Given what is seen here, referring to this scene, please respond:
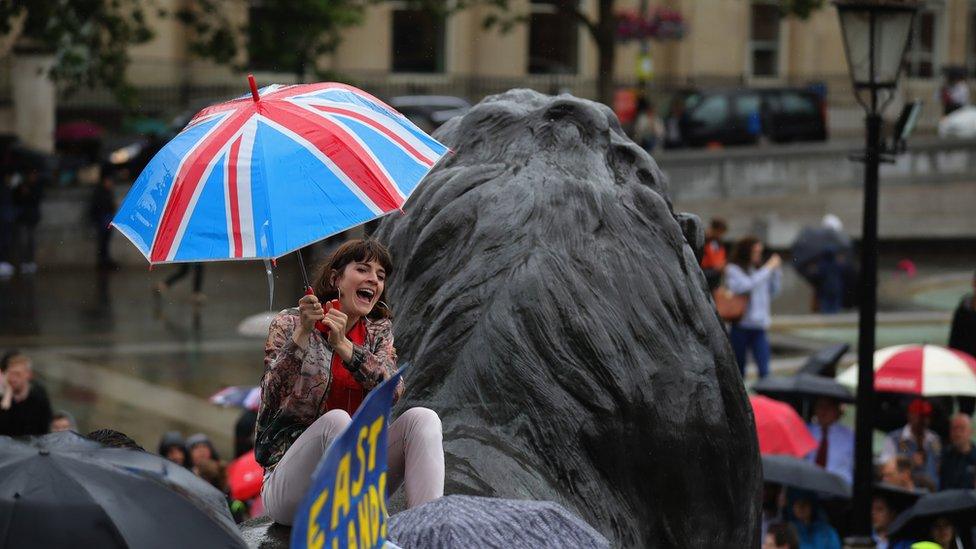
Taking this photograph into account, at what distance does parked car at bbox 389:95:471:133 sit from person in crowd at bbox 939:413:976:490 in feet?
71.5

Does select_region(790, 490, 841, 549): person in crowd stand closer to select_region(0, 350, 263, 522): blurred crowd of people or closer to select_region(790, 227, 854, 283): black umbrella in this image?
select_region(0, 350, 263, 522): blurred crowd of people

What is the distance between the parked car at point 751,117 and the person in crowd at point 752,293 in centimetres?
1773

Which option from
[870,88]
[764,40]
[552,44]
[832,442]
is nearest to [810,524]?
[832,442]

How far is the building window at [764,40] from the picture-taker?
43938 millimetres

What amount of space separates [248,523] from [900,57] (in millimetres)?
7628

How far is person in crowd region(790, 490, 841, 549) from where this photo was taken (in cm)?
882

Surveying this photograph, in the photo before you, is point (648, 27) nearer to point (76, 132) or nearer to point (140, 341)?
point (76, 132)

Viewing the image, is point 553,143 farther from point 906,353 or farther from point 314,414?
point 906,353

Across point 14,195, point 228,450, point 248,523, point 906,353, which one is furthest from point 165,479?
point 14,195

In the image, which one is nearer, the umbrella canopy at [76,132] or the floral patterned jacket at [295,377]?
the floral patterned jacket at [295,377]

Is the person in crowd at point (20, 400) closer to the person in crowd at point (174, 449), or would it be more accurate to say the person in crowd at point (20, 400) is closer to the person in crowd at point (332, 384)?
the person in crowd at point (174, 449)

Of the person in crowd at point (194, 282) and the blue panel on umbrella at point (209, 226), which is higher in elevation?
the blue panel on umbrella at point (209, 226)

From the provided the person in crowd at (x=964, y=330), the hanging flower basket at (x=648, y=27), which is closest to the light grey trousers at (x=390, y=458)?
the person in crowd at (x=964, y=330)

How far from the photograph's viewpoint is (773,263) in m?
16.4
